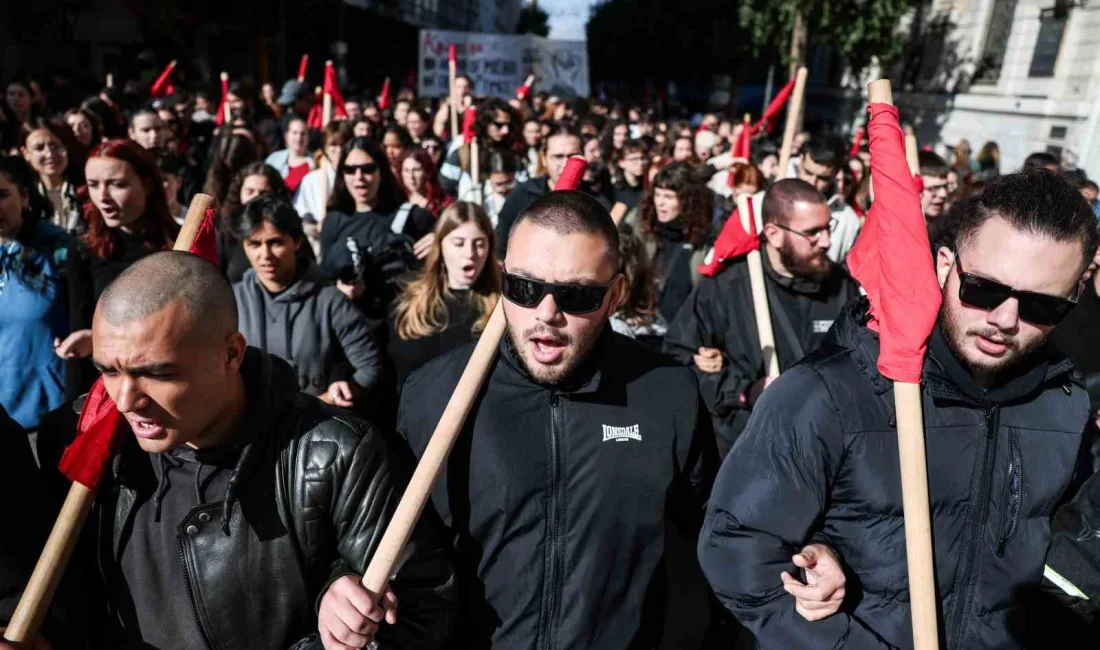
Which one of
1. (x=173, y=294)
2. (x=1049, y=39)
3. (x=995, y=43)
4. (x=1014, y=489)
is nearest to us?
(x=173, y=294)

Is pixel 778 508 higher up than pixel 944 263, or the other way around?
pixel 944 263

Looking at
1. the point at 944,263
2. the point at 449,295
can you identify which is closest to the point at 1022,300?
the point at 944,263

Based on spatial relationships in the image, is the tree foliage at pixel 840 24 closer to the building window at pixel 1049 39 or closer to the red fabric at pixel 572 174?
the building window at pixel 1049 39

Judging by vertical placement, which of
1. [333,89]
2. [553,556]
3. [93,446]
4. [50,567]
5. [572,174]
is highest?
[572,174]

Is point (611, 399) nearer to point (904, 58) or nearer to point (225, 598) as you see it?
point (225, 598)

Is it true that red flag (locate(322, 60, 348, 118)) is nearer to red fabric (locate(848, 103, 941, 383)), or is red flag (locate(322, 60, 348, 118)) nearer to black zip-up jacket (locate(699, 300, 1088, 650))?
red fabric (locate(848, 103, 941, 383))

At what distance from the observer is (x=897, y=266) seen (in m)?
1.86

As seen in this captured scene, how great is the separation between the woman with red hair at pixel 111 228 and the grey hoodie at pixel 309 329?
2.09ft

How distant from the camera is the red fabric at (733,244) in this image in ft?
11.6

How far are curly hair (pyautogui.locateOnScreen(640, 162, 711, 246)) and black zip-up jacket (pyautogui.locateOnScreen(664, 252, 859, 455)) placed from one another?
143 cm

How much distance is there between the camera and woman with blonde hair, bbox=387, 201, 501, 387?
137 inches

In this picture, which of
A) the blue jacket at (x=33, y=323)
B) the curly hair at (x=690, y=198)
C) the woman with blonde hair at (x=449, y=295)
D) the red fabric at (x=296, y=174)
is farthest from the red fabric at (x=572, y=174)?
the red fabric at (x=296, y=174)

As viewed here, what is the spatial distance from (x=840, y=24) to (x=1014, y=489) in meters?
17.6

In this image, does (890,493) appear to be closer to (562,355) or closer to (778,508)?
(778,508)
